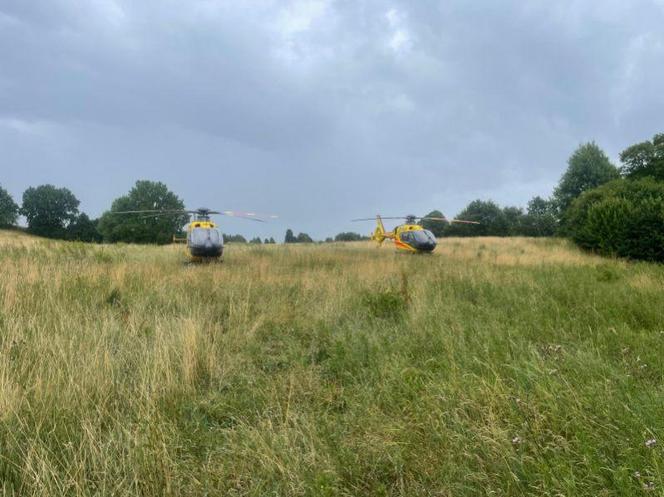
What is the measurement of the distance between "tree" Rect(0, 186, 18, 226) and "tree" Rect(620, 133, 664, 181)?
86963mm

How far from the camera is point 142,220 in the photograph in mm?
63219

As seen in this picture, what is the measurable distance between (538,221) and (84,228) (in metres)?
79.8

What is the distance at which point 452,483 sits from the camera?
191 centimetres

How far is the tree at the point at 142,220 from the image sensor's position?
204 feet

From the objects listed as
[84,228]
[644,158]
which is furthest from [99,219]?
[644,158]

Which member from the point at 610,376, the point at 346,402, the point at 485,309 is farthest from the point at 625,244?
the point at 346,402

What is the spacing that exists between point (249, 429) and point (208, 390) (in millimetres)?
896

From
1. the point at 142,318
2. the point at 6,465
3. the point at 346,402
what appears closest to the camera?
the point at 6,465

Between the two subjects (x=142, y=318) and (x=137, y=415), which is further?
(x=142, y=318)

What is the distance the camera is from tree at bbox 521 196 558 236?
54047mm

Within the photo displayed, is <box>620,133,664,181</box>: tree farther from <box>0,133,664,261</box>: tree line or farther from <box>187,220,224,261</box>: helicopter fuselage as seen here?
<box>187,220,224,261</box>: helicopter fuselage

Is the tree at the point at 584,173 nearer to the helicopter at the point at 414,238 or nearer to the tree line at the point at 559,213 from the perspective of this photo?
the tree line at the point at 559,213

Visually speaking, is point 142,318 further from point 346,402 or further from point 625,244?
point 625,244

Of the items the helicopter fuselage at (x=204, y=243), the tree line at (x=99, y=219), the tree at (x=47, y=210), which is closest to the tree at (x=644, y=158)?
the helicopter fuselage at (x=204, y=243)
